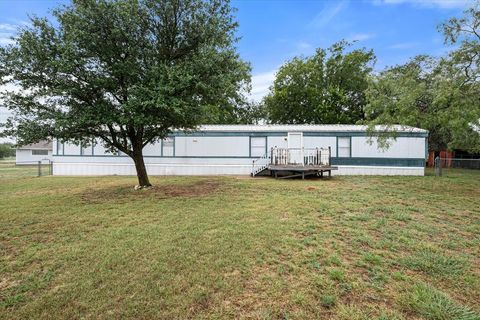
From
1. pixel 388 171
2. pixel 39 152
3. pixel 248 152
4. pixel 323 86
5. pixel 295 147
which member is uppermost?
pixel 323 86

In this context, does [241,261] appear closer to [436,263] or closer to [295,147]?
[436,263]

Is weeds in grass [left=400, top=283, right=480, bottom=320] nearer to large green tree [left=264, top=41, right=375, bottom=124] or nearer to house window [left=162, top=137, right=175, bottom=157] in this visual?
house window [left=162, top=137, right=175, bottom=157]

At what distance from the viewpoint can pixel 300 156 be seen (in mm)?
13352

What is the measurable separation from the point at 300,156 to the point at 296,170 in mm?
1486

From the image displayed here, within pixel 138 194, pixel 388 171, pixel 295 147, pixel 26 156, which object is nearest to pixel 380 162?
pixel 388 171

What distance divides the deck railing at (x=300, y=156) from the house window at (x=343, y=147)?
0.94 meters

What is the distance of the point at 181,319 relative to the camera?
2232 millimetres

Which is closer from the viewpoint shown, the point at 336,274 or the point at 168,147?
the point at 336,274

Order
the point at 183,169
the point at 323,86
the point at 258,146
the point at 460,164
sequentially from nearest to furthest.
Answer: the point at 258,146
the point at 183,169
the point at 460,164
the point at 323,86

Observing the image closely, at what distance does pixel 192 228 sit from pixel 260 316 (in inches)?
103

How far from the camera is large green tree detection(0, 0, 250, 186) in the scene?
694cm

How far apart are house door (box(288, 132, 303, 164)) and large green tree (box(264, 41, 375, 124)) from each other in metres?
8.19

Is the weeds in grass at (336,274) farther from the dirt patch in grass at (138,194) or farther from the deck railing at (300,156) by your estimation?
the deck railing at (300,156)

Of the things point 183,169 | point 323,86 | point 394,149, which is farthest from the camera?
point 323,86
